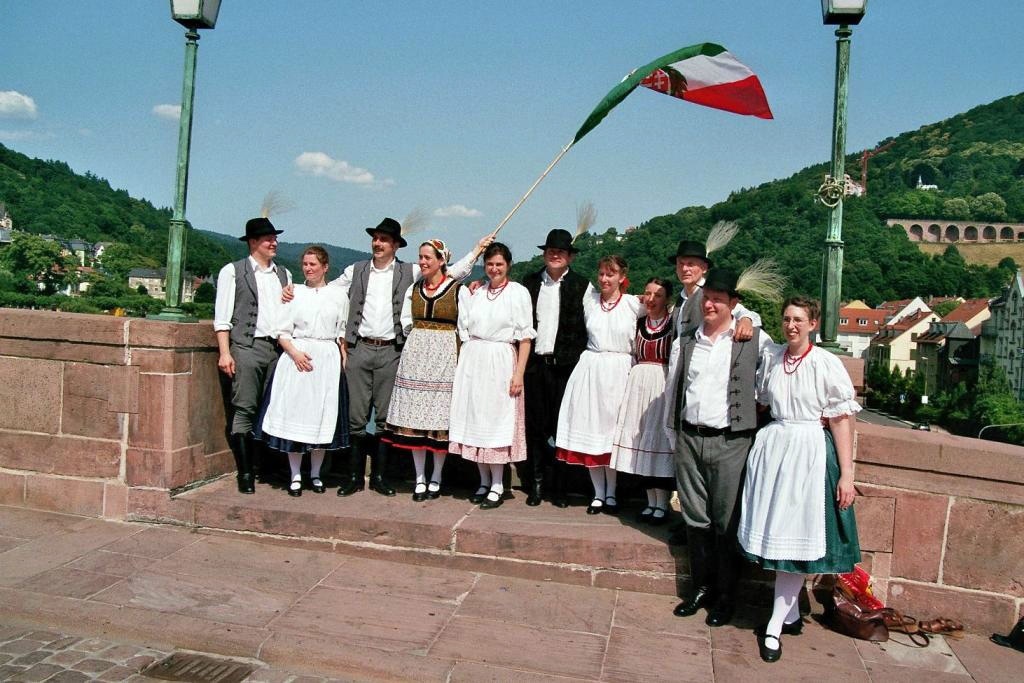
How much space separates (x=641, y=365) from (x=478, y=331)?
3.45 ft

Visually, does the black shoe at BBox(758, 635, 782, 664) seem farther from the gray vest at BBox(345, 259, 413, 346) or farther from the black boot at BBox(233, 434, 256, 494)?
the black boot at BBox(233, 434, 256, 494)

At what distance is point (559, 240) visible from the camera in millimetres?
5109

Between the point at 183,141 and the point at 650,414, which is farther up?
the point at 183,141

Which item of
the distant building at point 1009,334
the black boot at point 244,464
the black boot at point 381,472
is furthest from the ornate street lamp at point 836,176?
the distant building at point 1009,334

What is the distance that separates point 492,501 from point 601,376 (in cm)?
108

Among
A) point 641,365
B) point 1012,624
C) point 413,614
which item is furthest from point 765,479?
point 413,614

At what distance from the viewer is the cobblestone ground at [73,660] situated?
3299 millimetres

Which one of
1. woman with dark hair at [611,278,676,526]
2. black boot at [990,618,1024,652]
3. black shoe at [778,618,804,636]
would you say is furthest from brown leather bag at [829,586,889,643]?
woman with dark hair at [611,278,676,526]

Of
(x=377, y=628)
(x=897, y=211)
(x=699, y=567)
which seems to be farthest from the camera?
(x=897, y=211)

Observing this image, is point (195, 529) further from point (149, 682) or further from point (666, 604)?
point (666, 604)

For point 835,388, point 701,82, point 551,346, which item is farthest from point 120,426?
point 701,82

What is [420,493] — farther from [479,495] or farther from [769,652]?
[769,652]

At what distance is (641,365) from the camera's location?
476cm

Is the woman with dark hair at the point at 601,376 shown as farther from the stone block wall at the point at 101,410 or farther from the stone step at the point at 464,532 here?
the stone block wall at the point at 101,410
